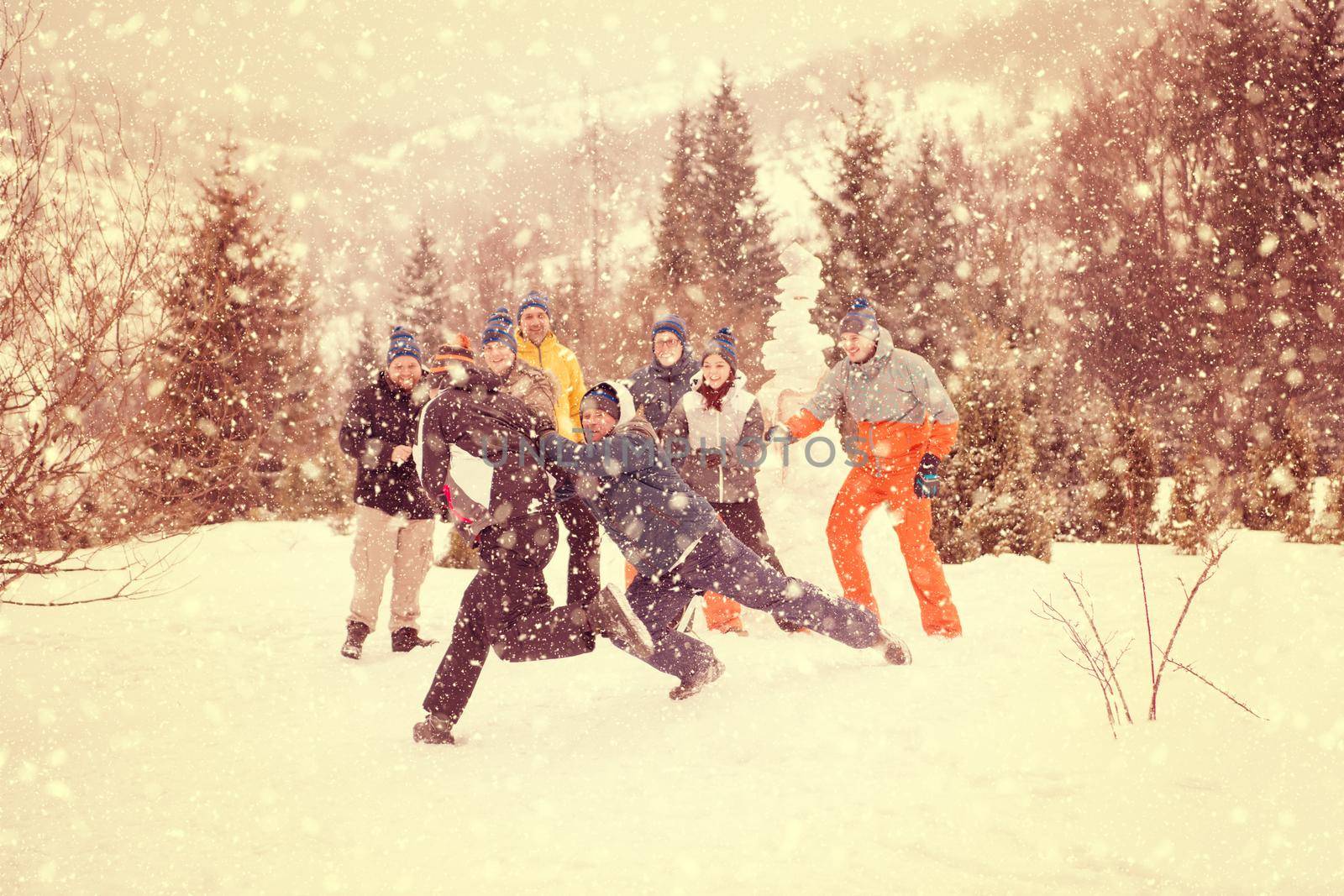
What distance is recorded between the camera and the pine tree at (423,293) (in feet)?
111

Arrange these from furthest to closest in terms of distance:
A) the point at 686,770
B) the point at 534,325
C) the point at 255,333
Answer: the point at 255,333 → the point at 534,325 → the point at 686,770

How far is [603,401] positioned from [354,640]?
2.70 m

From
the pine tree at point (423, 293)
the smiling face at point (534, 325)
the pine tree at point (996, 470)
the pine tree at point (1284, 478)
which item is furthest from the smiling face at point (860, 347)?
the pine tree at point (423, 293)

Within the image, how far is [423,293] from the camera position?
1359 inches

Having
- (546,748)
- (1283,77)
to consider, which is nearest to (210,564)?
(546,748)

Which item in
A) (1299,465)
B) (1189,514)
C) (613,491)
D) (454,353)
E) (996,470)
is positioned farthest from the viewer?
(1299,465)

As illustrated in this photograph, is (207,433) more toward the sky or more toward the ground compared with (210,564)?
more toward the sky

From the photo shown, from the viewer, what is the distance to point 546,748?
4629 mm

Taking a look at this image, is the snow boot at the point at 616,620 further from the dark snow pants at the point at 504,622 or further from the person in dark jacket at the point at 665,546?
the person in dark jacket at the point at 665,546

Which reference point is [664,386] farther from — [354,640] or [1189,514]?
[1189,514]

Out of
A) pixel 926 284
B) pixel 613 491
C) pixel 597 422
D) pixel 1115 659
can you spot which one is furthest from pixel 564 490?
pixel 926 284

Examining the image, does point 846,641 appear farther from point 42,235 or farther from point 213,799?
point 42,235

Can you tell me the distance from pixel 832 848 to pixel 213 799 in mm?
2499

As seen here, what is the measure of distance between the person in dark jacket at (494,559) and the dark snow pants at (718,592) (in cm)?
43
